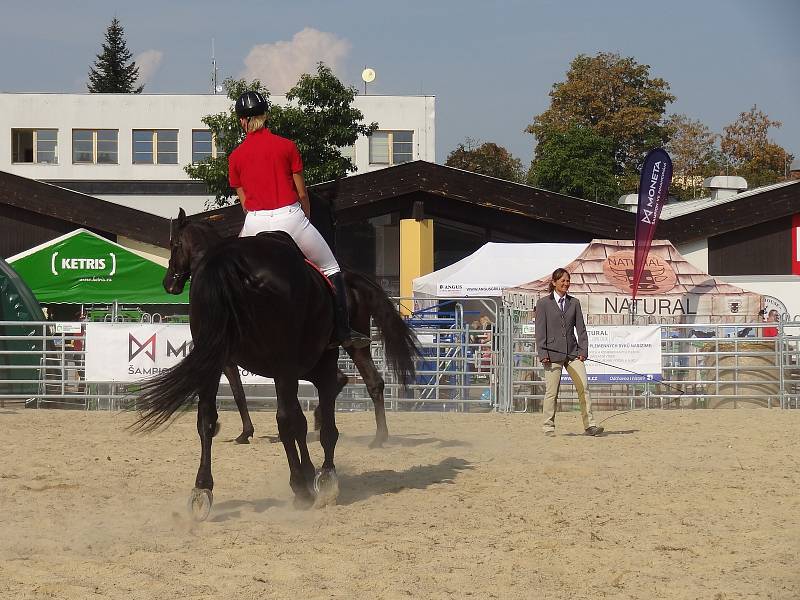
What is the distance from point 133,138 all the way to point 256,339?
52.0 m

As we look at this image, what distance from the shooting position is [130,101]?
55.8 metres

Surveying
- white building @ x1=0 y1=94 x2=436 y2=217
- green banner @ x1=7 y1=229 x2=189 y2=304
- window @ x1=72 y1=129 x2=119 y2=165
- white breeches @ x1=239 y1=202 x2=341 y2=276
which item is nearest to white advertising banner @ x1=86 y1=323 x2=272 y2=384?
green banner @ x1=7 y1=229 x2=189 y2=304

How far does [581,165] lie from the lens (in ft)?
165

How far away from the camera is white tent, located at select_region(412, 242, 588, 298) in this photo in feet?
63.5

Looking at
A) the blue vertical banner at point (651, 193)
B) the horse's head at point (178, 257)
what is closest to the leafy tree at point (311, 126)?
the blue vertical banner at point (651, 193)

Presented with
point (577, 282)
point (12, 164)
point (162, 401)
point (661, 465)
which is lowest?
point (661, 465)

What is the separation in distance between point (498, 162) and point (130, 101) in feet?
74.9

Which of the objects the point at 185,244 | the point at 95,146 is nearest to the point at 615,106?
the point at 95,146

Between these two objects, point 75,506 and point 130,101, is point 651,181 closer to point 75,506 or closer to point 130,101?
point 75,506

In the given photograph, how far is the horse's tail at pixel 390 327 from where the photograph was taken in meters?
10.4

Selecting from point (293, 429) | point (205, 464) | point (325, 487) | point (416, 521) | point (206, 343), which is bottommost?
point (416, 521)

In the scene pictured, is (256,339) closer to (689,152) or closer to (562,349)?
(562,349)

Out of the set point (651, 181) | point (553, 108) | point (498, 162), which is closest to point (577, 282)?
point (651, 181)

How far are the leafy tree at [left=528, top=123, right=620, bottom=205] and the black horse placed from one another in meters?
44.1
